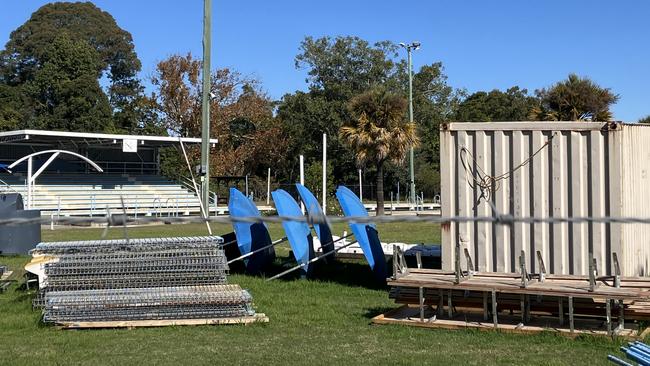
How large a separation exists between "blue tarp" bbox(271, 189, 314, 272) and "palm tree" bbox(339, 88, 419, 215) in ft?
79.6

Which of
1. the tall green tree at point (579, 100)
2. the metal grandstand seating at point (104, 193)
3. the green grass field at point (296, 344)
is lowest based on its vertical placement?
the green grass field at point (296, 344)

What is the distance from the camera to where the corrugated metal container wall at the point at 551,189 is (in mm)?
9320

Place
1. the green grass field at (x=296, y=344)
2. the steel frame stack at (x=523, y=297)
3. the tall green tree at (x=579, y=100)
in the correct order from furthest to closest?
1. the tall green tree at (x=579, y=100)
2. the steel frame stack at (x=523, y=297)
3. the green grass field at (x=296, y=344)

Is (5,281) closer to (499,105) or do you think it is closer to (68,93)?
(68,93)

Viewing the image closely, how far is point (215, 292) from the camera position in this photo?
30.4 ft

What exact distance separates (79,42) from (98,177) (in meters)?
31.1

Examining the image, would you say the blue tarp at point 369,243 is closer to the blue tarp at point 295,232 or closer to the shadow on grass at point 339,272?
the shadow on grass at point 339,272

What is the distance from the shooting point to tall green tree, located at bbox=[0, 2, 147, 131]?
77.2 m

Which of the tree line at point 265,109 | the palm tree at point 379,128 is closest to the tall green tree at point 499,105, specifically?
the tree line at point 265,109

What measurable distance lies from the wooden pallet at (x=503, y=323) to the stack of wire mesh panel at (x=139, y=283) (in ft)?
6.03

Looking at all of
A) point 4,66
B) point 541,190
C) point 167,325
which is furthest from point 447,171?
point 4,66

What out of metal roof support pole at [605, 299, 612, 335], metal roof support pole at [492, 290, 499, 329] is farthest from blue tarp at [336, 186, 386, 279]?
metal roof support pole at [605, 299, 612, 335]

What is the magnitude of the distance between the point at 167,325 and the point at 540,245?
4692 mm

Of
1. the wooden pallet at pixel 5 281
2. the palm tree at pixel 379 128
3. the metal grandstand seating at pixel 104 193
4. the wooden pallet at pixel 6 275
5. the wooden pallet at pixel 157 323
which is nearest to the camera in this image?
the wooden pallet at pixel 157 323
